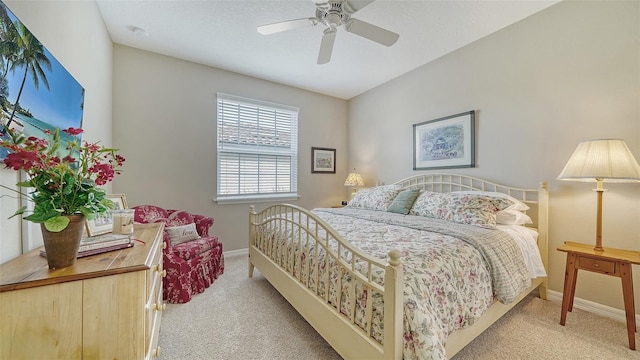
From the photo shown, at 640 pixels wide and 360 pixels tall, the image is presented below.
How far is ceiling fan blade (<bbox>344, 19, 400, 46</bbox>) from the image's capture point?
194 cm

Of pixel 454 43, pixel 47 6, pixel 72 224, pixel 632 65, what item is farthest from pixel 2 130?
pixel 632 65

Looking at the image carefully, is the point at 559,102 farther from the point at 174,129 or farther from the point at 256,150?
the point at 174,129

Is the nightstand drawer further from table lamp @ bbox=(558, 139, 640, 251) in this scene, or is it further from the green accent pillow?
the green accent pillow

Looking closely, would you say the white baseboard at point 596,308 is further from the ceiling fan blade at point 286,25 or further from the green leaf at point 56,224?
the green leaf at point 56,224

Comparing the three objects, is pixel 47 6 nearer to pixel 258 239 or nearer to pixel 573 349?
pixel 258 239

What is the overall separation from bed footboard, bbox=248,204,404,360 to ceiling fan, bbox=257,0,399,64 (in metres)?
1.56

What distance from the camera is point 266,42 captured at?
9.45 feet

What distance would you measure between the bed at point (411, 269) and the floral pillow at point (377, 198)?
338mm

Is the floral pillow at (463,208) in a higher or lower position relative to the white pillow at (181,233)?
higher

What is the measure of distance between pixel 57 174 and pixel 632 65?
375cm

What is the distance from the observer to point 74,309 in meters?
0.86

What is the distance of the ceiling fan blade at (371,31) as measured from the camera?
6.36 feet

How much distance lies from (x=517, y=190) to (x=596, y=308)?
45.5 inches

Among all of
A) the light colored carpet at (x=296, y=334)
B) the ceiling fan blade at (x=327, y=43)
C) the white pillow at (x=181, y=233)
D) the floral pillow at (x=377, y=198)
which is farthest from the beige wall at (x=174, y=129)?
the ceiling fan blade at (x=327, y=43)
